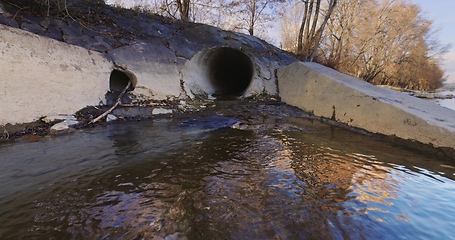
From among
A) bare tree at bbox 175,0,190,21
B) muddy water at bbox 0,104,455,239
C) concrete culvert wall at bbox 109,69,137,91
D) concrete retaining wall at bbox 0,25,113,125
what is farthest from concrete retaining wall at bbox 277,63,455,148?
bare tree at bbox 175,0,190,21

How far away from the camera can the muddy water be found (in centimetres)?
199

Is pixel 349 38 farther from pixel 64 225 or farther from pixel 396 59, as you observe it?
pixel 64 225

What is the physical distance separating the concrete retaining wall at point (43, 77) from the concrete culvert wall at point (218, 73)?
2.92m

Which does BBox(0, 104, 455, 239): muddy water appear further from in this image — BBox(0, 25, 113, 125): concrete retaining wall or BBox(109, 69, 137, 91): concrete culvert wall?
BBox(109, 69, 137, 91): concrete culvert wall

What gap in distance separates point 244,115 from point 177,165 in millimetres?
3897

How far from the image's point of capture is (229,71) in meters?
12.3

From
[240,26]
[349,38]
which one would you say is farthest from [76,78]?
[349,38]

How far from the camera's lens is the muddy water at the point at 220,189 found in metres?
1.99

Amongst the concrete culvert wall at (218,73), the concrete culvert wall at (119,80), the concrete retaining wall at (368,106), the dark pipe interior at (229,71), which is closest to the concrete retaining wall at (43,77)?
the concrete culvert wall at (119,80)

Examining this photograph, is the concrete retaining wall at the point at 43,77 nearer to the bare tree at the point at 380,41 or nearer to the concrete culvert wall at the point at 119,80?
the concrete culvert wall at the point at 119,80

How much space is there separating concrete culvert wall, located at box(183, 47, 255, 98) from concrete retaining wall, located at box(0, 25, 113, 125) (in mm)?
2924

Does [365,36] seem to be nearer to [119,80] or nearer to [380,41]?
[380,41]

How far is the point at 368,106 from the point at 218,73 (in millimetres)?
7594

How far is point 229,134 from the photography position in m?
5.03
